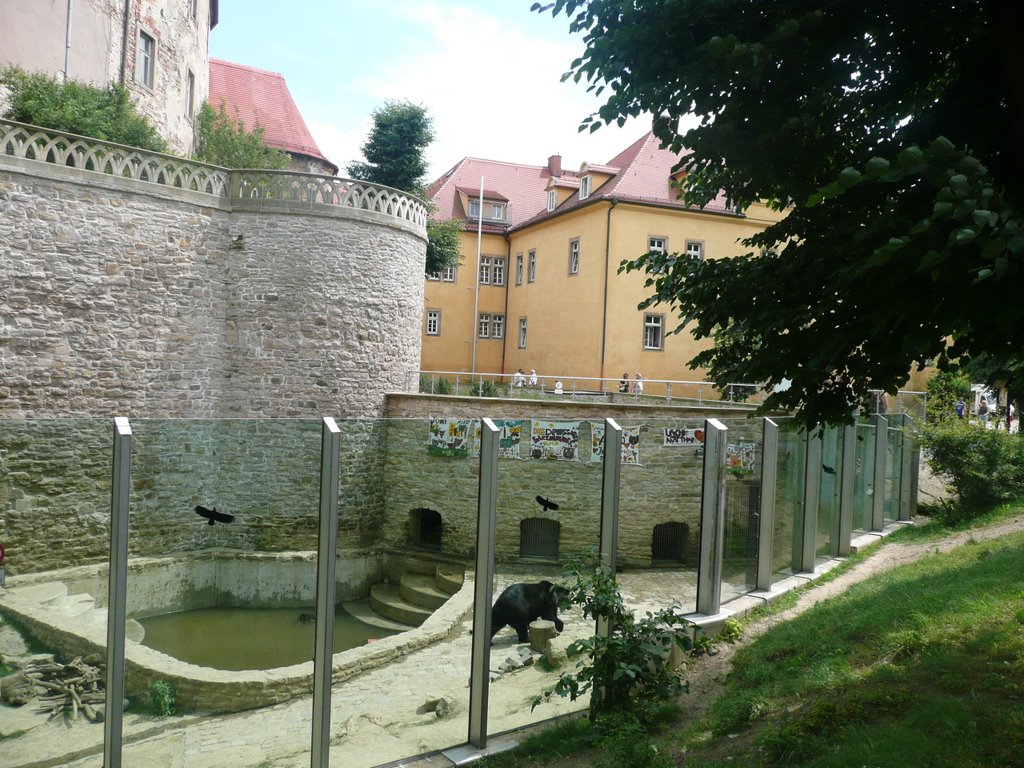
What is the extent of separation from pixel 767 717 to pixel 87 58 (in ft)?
77.4

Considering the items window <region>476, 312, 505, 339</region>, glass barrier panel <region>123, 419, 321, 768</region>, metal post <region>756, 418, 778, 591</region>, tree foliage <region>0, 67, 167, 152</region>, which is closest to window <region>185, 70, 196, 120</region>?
tree foliage <region>0, 67, 167, 152</region>

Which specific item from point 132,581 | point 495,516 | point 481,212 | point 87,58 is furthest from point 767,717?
point 481,212

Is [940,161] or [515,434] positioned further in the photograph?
[515,434]

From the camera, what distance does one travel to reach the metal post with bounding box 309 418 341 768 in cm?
506

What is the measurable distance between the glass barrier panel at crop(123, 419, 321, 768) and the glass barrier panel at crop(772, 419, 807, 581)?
5.50 m

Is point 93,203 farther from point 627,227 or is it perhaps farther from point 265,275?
point 627,227

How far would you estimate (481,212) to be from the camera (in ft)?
124

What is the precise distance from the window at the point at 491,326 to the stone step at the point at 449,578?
33626mm

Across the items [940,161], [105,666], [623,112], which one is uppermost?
[623,112]

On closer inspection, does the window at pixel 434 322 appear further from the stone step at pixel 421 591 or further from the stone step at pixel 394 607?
the stone step at pixel 394 607

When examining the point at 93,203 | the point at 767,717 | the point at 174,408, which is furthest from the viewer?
the point at 174,408

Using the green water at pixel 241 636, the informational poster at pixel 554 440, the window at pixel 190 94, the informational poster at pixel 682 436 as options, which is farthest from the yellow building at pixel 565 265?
the green water at pixel 241 636

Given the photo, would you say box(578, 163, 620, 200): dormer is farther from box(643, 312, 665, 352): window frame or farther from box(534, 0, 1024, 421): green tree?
box(534, 0, 1024, 421): green tree

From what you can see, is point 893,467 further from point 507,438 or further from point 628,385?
point 628,385
